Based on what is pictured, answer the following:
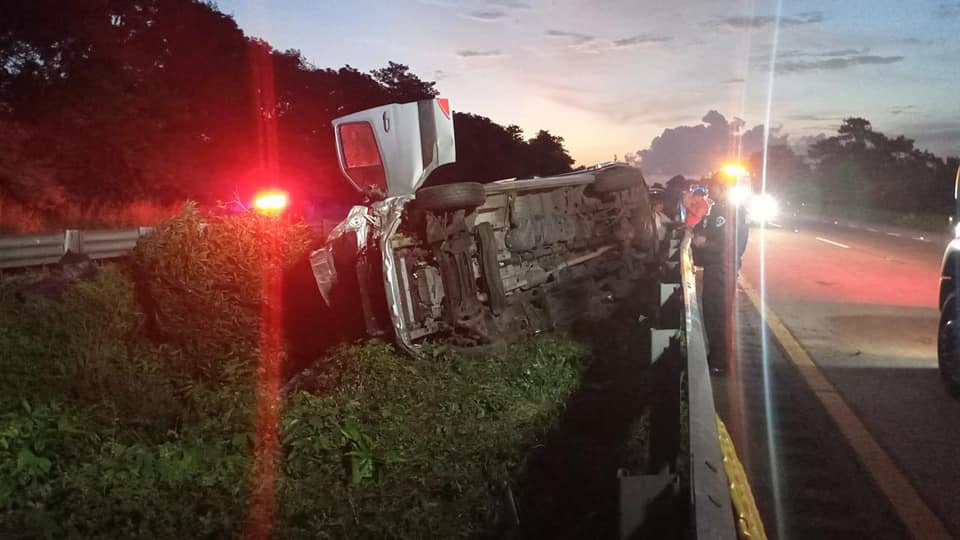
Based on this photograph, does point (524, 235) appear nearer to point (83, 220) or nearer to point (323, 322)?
point (323, 322)

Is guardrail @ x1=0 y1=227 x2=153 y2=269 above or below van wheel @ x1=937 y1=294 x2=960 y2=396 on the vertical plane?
above

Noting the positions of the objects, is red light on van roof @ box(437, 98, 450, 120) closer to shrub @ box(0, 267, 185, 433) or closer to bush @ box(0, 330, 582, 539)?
→ bush @ box(0, 330, 582, 539)

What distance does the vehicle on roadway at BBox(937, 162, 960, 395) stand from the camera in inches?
262

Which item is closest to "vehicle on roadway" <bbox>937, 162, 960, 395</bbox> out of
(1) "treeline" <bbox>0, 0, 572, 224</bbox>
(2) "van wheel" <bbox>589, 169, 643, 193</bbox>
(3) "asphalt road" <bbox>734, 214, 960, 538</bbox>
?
(3) "asphalt road" <bbox>734, 214, 960, 538</bbox>

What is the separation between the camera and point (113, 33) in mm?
19750

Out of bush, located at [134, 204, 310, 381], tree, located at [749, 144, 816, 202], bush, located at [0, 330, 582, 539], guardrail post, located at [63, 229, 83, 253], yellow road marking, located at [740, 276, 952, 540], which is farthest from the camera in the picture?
tree, located at [749, 144, 816, 202]

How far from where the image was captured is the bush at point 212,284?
275 inches

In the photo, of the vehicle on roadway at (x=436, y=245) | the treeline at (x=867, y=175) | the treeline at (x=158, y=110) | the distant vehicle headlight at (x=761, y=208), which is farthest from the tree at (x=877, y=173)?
the vehicle on roadway at (x=436, y=245)

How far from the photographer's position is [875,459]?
5.41 metres

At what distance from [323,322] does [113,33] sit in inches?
619

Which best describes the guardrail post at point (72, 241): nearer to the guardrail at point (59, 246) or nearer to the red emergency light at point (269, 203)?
the guardrail at point (59, 246)

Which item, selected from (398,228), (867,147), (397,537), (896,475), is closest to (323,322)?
(398,228)

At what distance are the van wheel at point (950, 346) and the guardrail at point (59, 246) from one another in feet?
24.8

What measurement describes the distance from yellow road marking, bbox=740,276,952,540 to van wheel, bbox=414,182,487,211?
3.33 metres
